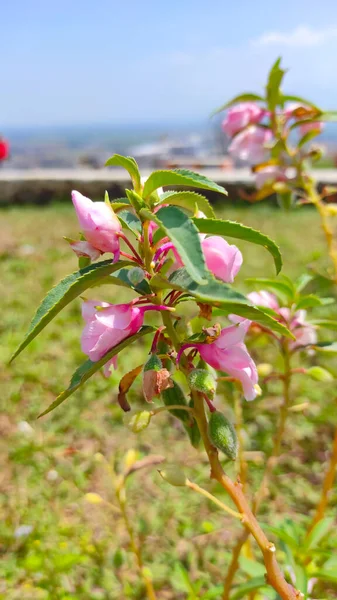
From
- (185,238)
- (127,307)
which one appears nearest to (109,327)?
(127,307)

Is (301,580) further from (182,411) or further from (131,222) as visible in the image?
(131,222)

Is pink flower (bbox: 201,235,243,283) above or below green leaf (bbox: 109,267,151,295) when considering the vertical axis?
above

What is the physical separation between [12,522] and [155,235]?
1.11 meters

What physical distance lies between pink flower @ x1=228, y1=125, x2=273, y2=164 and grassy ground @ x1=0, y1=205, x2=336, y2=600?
0.73 ft

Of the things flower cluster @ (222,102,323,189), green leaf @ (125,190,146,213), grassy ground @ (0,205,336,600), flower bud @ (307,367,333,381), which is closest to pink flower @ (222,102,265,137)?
flower cluster @ (222,102,323,189)

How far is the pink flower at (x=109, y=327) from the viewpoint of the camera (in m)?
0.50

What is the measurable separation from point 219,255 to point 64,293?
14cm

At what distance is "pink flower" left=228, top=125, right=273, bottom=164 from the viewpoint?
3.38 ft

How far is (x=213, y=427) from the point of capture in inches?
21.0

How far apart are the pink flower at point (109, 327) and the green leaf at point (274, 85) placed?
592mm

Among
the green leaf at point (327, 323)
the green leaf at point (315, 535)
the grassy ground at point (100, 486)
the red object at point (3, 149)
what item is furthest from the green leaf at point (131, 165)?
the red object at point (3, 149)

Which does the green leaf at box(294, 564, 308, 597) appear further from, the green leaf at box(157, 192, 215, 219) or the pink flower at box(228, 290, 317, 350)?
the green leaf at box(157, 192, 215, 219)

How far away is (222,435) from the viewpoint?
523 millimetres

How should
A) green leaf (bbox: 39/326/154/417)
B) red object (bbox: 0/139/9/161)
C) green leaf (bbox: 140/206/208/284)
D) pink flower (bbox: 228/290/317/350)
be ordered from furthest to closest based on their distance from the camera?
red object (bbox: 0/139/9/161) < pink flower (bbox: 228/290/317/350) < green leaf (bbox: 39/326/154/417) < green leaf (bbox: 140/206/208/284)
